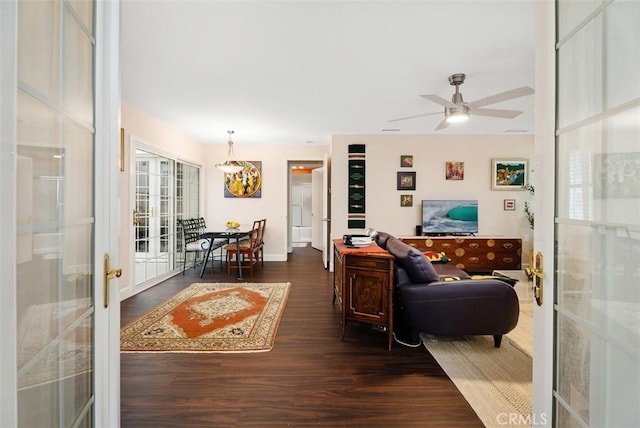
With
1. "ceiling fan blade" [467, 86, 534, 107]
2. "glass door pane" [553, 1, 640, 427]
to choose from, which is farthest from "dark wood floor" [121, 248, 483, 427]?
"ceiling fan blade" [467, 86, 534, 107]

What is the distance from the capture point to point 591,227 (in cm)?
88

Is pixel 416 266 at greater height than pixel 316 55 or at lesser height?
lesser

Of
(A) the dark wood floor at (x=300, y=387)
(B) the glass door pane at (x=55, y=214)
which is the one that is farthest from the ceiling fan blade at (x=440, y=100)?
(B) the glass door pane at (x=55, y=214)

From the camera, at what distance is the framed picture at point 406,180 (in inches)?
219

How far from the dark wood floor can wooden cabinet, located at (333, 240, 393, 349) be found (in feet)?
0.84

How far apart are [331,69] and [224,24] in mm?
1083

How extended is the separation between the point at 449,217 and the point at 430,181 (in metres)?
0.78

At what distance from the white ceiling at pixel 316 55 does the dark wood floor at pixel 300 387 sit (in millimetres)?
2615

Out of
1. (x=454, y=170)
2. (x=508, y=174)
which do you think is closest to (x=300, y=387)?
(x=454, y=170)

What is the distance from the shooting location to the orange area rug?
257 cm

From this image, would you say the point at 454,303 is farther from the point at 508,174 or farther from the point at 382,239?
the point at 508,174

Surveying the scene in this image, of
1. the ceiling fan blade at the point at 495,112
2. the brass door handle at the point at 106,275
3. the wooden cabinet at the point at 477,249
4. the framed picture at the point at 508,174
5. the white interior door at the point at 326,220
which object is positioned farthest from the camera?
the white interior door at the point at 326,220

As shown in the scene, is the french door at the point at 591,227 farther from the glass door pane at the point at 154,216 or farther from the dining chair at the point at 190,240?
the dining chair at the point at 190,240

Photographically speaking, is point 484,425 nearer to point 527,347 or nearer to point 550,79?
point 527,347
